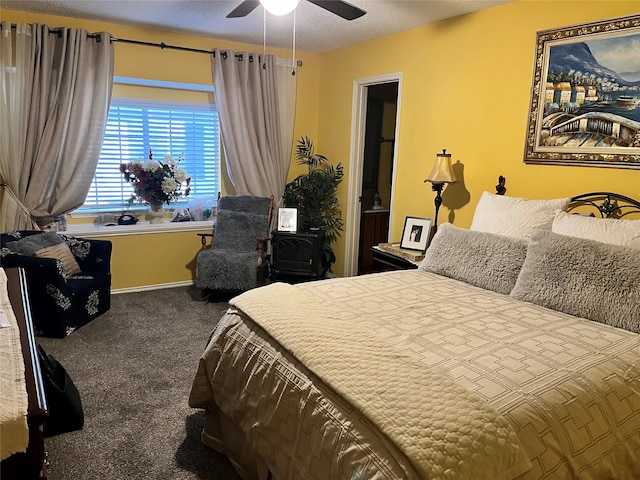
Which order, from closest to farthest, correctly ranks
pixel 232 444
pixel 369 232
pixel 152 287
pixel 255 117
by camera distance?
pixel 232 444
pixel 152 287
pixel 255 117
pixel 369 232

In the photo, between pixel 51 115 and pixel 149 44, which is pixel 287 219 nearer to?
pixel 149 44

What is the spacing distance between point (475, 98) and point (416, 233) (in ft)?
3.70

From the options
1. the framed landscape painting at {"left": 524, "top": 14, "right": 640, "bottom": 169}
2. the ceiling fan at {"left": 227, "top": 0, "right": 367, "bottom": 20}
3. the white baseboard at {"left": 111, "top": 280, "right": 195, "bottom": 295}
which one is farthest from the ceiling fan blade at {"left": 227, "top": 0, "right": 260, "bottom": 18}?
the white baseboard at {"left": 111, "top": 280, "right": 195, "bottom": 295}

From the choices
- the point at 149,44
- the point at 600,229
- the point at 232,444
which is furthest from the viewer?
the point at 149,44

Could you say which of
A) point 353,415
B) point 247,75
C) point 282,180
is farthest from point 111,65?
point 353,415

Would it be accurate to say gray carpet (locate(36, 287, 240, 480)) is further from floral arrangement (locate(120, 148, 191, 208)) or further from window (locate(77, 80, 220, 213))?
window (locate(77, 80, 220, 213))

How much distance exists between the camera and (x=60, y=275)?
3.29 m

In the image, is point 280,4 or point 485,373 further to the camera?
point 280,4

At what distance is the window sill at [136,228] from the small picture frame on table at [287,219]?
73 cm

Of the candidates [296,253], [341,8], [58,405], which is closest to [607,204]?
[341,8]

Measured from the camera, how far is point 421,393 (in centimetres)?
139

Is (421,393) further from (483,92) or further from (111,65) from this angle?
(111,65)

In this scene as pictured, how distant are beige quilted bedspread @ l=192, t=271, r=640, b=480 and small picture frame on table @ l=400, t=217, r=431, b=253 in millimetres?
1431

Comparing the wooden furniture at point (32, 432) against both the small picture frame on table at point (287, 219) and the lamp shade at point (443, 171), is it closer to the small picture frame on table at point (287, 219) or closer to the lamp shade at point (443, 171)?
the lamp shade at point (443, 171)
